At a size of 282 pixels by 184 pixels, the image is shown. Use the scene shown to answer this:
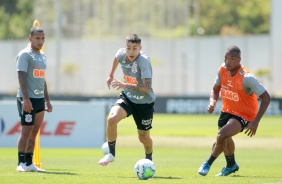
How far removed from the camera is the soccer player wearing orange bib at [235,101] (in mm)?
14203

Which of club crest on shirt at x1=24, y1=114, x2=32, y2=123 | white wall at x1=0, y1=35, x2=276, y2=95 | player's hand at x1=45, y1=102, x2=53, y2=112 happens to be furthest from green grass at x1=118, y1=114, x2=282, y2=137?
club crest on shirt at x1=24, y1=114, x2=32, y2=123

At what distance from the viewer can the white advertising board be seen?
25.0m

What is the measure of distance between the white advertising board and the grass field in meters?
0.55

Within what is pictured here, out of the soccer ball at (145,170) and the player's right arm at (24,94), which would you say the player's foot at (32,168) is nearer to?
the player's right arm at (24,94)

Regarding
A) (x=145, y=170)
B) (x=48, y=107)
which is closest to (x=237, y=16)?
(x=48, y=107)

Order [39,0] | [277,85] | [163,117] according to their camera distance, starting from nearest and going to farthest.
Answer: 1. [163,117]
2. [277,85]
3. [39,0]

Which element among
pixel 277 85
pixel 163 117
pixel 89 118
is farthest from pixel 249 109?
pixel 277 85

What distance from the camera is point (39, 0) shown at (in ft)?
213

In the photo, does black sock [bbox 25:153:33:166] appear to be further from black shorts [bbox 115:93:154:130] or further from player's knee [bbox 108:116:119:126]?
black shorts [bbox 115:93:154:130]

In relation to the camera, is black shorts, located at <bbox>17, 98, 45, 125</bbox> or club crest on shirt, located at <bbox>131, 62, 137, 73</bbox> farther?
black shorts, located at <bbox>17, 98, 45, 125</bbox>

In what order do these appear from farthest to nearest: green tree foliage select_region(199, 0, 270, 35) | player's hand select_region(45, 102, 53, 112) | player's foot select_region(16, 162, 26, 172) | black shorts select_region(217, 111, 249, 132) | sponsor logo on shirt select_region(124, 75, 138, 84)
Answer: green tree foliage select_region(199, 0, 270, 35) < player's hand select_region(45, 102, 53, 112) < player's foot select_region(16, 162, 26, 172) < sponsor logo on shirt select_region(124, 75, 138, 84) < black shorts select_region(217, 111, 249, 132)

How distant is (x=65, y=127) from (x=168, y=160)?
5.78 meters

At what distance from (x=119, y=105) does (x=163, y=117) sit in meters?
31.2

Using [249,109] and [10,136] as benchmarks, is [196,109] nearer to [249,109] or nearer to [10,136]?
[10,136]
